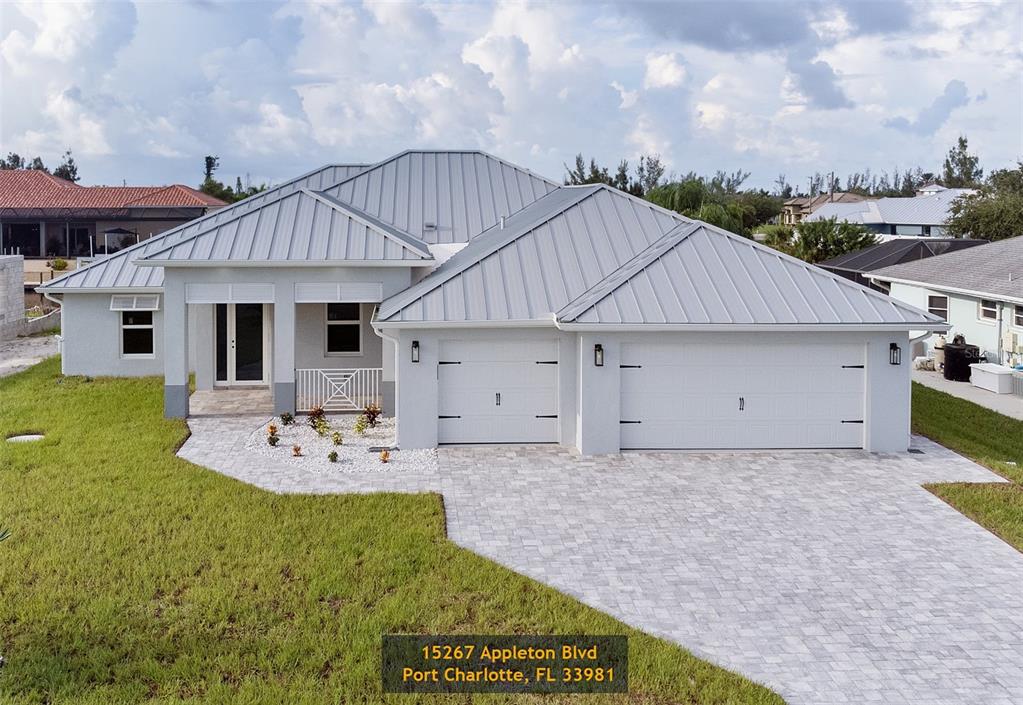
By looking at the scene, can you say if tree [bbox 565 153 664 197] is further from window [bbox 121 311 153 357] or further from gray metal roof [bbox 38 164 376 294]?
window [bbox 121 311 153 357]

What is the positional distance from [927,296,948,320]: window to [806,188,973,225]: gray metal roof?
43765mm

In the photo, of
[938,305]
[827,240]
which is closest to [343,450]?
[938,305]

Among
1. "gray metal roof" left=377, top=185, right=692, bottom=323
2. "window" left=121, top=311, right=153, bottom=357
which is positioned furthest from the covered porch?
"gray metal roof" left=377, top=185, right=692, bottom=323

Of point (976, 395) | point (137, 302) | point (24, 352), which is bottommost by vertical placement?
point (976, 395)

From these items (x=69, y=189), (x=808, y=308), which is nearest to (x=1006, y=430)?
(x=808, y=308)

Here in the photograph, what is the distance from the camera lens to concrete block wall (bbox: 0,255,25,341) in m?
28.6

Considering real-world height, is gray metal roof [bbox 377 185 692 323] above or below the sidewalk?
above

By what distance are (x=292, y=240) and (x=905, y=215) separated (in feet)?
212

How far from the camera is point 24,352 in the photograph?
1040 inches

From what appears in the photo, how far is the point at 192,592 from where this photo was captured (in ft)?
28.6

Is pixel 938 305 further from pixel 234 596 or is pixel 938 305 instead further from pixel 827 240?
pixel 234 596

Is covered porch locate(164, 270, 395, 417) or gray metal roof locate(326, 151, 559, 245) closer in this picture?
covered porch locate(164, 270, 395, 417)

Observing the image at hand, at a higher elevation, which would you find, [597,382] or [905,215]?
[905,215]

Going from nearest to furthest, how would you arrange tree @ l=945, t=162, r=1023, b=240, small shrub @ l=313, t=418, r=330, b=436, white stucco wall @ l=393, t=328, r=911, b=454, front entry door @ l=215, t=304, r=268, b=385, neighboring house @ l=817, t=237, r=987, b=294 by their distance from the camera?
1. white stucco wall @ l=393, t=328, r=911, b=454
2. small shrub @ l=313, t=418, r=330, b=436
3. front entry door @ l=215, t=304, r=268, b=385
4. neighboring house @ l=817, t=237, r=987, b=294
5. tree @ l=945, t=162, r=1023, b=240
